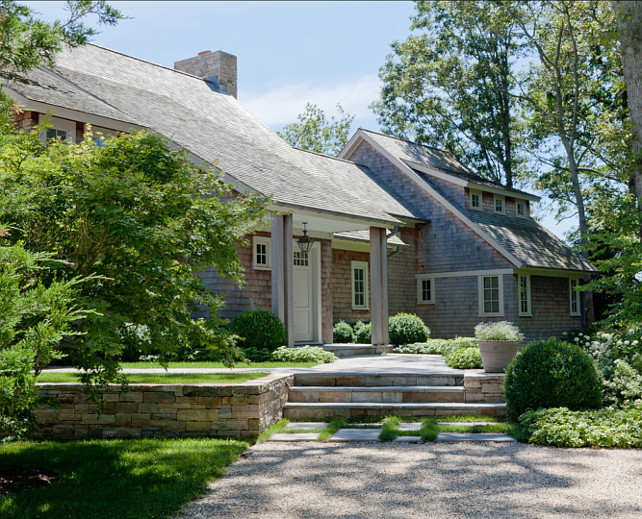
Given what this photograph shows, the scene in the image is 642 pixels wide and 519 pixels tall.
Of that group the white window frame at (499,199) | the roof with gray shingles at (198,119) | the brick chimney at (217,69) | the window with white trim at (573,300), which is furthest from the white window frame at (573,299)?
the brick chimney at (217,69)

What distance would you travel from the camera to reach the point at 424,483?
580 centimetres

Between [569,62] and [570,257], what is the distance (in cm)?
801

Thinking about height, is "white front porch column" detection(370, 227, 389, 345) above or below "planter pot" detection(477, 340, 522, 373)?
above

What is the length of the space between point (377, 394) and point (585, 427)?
2879 millimetres

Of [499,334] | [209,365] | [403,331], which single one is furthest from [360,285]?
[499,334]

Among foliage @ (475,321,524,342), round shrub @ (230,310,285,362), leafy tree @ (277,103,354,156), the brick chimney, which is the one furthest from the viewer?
leafy tree @ (277,103,354,156)

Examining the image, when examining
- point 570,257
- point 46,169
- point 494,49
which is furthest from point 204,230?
point 494,49

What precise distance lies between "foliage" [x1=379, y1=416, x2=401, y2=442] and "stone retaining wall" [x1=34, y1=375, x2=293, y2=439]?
144 centimetres

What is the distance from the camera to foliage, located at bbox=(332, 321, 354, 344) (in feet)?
56.2

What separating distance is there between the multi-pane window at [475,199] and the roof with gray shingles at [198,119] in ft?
9.20

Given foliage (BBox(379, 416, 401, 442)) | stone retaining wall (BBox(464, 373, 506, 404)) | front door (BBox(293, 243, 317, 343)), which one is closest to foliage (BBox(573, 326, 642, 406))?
stone retaining wall (BBox(464, 373, 506, 404))

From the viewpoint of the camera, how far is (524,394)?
832 centimetres

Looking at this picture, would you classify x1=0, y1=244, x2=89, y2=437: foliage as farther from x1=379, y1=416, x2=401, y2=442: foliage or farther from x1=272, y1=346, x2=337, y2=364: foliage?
x1=272, y1=346, x2=337, y2=364: foliage

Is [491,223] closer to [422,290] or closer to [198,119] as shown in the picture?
[422,290]
